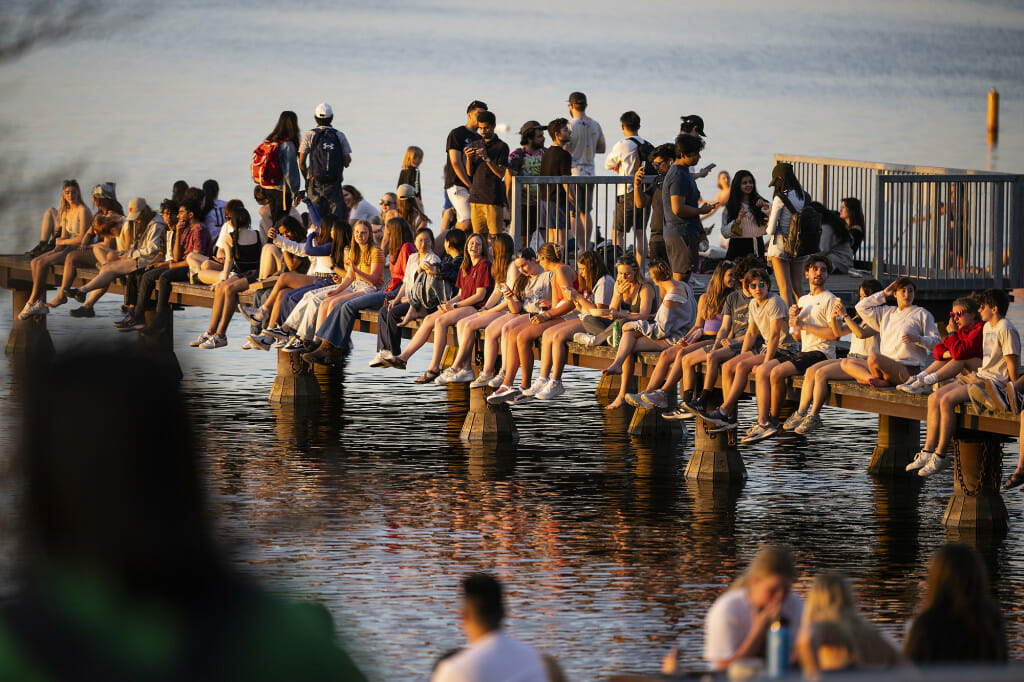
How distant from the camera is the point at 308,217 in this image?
21.9m

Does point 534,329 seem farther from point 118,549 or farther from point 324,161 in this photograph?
point 118,549

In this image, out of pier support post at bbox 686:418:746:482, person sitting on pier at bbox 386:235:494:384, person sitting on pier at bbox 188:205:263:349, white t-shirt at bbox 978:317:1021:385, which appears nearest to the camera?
white t-shirt at bbox 978:317:1021:385

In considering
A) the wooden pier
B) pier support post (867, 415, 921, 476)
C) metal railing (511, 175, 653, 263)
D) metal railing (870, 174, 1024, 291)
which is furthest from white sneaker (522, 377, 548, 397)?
metal railing (870, 174, 1024, 291)

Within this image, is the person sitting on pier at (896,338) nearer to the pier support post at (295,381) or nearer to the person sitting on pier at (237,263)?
the person sitting on pier at (237,263)

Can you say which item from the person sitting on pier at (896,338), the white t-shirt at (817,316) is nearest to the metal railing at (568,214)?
the white t-shirt at (817,316)

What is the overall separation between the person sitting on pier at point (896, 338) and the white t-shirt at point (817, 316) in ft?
1.42

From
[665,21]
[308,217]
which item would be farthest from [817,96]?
[308,217]

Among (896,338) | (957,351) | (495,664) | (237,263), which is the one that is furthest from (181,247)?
(495,664)

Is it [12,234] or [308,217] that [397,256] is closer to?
[308,217]

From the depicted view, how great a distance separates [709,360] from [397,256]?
465cm

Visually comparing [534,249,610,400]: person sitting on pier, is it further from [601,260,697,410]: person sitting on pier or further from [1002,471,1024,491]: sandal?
[1002,471,1024,491]: sandal

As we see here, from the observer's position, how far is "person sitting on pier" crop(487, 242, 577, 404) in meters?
17.0

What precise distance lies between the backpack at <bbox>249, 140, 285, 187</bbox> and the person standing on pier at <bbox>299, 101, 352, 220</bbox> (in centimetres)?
30

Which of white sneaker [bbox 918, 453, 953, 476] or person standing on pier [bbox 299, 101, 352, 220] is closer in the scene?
white sneaker [bbox 918, 453, 953, 476]
